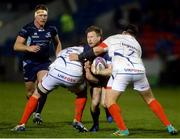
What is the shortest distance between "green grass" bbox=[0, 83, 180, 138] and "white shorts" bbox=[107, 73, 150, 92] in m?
0.77

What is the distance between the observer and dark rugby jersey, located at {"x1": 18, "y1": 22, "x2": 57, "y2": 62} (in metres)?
12.5

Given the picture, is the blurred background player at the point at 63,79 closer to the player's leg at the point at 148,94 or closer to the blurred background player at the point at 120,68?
the blurred background player at the point at 120,68

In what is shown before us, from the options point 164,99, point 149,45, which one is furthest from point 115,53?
point 149,45

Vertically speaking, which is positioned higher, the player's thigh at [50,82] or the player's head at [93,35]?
the player's head at [93,35]

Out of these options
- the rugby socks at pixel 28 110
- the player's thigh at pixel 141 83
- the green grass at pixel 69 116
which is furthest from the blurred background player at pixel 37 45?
the player's thigh at pixel 141 83

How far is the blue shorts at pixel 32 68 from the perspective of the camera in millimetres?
13219

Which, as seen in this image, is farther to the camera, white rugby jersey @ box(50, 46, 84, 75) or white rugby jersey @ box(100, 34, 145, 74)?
white rugby jersey @ box(50, 46, 84, 75)

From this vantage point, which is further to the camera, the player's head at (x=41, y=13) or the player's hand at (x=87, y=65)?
the player's head at (x=41, y=13)

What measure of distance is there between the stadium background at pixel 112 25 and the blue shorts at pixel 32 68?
34.7 ft

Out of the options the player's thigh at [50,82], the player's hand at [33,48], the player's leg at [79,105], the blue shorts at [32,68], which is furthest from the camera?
the blue shorts at [32,68]

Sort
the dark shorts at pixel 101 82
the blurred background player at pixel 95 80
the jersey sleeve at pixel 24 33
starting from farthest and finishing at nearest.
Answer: the jersey sleeve at pixel 24 33 → the dark shorts at pixel 101 82 → the blurred background player at pixel 95 80

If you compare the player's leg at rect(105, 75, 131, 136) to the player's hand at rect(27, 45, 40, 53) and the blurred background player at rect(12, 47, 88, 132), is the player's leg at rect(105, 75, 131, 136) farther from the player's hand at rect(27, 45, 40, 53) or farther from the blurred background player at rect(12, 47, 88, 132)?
the player's hand at rect(27, 45, 40, 53)

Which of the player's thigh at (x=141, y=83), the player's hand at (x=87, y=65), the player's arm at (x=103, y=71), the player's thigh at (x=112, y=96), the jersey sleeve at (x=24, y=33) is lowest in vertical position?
the player's thigh at (x=112, y=96)

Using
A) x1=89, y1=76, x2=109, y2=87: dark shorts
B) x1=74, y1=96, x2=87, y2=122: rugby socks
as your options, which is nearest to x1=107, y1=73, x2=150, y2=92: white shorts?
x1=89, y1=76, x2=109, y2=87: dark shorts
